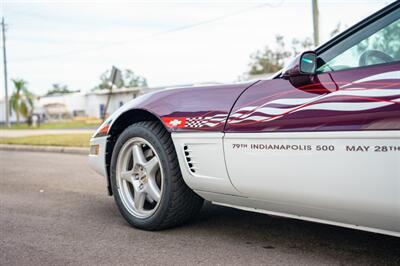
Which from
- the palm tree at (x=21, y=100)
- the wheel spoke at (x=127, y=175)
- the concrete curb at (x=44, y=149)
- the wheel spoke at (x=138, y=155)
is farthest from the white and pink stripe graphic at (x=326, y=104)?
the palm tree at (x=21, y=100)

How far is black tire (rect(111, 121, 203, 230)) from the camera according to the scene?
3.17 m

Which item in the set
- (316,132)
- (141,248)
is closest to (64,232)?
(141,248)

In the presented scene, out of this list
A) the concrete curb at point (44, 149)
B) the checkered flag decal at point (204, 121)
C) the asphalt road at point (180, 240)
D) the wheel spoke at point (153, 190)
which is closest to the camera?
the asphalt road at point (180, 240)

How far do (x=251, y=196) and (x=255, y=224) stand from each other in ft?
2.61

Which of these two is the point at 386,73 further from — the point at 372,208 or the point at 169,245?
the point at 169,245

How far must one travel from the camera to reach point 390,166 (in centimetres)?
211

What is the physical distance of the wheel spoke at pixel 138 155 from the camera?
3429mm

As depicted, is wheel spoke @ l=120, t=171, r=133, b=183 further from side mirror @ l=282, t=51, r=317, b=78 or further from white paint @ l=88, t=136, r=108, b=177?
side mirror @ l=282, t=51, r=317, b=78

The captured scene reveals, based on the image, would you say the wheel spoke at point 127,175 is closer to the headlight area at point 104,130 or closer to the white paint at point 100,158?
the white paint at point 100,158

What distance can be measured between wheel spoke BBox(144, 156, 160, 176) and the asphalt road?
433mm

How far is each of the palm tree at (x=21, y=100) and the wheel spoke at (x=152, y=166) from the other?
122 feet

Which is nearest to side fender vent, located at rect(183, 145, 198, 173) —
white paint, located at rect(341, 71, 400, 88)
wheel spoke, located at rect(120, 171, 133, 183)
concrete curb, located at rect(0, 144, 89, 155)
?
wheel spoke, located at rect(120, 171, 133, 183)

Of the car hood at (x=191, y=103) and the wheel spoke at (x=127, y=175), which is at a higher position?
the car hood at (x=191, y=103)

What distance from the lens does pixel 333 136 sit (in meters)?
2.28
